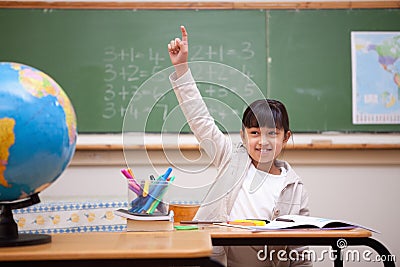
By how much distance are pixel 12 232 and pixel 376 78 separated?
105 inches

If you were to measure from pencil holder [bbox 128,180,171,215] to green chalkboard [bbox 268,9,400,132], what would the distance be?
1.89 meters

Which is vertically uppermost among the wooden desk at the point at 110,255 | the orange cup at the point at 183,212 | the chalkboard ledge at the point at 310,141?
the chalkboard ledge at the point at 310,141

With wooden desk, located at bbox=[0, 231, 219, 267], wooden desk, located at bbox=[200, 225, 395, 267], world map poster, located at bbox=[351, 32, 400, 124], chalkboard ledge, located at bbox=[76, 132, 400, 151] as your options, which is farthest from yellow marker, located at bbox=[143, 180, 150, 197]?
world map poster, located at bbox=[351, 32, 400, 124]

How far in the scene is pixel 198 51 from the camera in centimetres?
361

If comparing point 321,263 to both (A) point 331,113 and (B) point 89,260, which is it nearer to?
(A) point 331,113

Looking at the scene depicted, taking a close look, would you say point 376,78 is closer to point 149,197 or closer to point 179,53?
point 179,53

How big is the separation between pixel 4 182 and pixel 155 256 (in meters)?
0.37

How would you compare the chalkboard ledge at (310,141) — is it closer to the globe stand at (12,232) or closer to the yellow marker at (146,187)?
the yellow marker at (146,187)

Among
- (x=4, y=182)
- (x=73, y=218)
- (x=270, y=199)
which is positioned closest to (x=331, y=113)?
(x=270, y=199)

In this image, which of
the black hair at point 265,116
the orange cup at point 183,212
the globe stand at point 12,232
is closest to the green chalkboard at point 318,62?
the black hair at point 265,116

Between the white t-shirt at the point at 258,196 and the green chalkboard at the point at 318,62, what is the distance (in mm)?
1248

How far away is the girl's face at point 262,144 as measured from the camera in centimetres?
231

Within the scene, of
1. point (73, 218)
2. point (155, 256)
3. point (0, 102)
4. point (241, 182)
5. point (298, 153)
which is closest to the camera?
point (155, 256)

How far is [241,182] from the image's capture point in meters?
2.29
